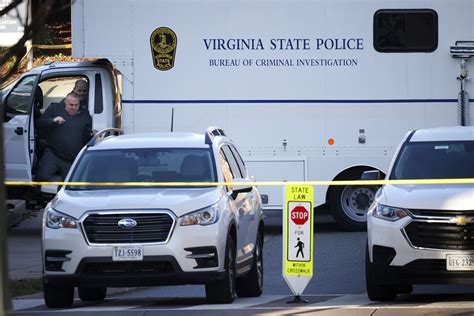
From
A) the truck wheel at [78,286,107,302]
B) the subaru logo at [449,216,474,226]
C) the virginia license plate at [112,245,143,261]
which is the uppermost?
the subaru logo at [449,216,474,226]

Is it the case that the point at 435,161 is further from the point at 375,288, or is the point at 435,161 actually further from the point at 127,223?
the point at 127,223

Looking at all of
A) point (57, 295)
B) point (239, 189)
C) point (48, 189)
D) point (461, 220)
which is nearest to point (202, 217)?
point (239, 189)

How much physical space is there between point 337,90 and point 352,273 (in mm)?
4421

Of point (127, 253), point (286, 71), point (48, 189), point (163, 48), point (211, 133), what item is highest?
point (163, 48)

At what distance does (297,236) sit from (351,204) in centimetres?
697

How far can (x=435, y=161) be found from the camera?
528 inches

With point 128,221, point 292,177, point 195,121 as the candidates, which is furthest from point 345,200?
point 128,221

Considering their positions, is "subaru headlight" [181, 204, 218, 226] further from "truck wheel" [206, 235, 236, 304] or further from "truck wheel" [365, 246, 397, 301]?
"truck wheel" [365, 246, 397, 301]

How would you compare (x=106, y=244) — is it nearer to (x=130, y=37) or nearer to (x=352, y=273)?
(x=352, y=273)

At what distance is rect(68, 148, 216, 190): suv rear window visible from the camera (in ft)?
42.3

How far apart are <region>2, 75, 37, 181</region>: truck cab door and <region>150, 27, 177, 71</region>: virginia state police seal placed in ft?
6.31

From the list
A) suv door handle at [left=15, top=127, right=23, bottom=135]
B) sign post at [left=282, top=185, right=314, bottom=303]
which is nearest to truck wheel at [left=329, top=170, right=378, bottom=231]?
suv door handle at [left=15, top=127, right=23, bottom=135]

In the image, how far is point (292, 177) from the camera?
1919cm

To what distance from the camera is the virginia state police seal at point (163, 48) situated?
63.3 feet
